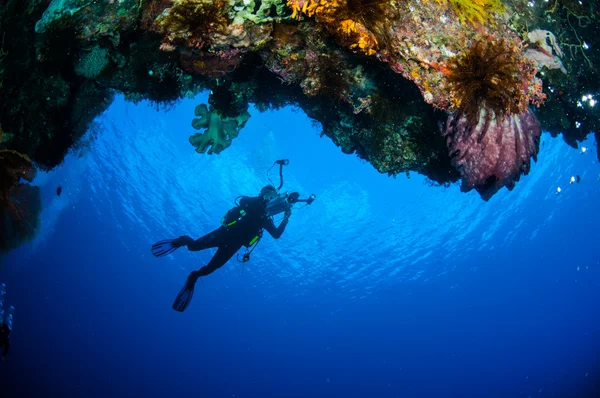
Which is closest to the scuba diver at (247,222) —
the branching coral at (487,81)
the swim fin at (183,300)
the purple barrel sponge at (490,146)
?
the swim fin at (183,300)

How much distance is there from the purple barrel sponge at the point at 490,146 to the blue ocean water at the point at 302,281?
20.3 m

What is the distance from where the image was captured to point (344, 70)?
414cm

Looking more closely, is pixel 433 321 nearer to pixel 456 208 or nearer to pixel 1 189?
pixel 456 208

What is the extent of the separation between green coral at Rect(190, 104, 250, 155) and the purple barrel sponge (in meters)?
4.14

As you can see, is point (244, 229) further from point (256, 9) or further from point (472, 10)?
point (472, 10)

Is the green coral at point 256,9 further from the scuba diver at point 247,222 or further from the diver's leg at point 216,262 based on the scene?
the diver's leg at point 216,262

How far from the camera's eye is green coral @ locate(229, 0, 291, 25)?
131 inches

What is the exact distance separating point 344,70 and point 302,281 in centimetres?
5320

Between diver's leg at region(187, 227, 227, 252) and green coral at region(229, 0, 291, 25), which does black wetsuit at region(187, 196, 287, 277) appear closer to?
diver's leg at region(187, 227, 227, 252)

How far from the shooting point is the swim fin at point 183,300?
670cm

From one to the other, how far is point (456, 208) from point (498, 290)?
32.9 m

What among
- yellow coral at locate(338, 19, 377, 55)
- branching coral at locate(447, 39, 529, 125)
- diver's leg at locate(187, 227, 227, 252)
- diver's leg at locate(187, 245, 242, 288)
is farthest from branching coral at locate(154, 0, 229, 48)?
diver's leg at locate(187, 227, 227, 252)

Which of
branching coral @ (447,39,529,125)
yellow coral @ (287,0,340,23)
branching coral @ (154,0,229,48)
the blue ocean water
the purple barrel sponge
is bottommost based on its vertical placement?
the purple barrel sponge

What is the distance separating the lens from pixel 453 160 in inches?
123
